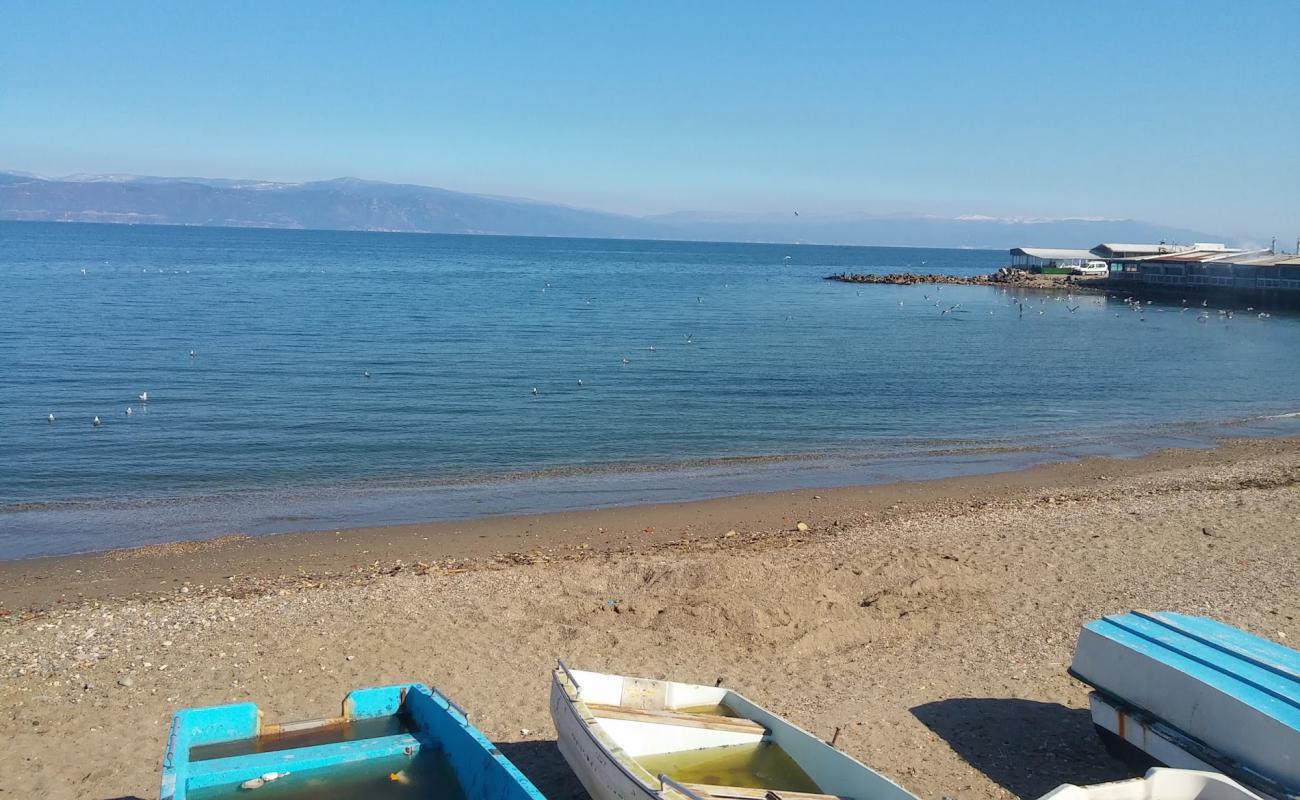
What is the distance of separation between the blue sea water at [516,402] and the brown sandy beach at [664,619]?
2.96 m

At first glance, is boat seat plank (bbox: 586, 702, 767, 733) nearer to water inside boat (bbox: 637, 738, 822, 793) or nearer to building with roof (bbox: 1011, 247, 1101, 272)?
water inside boat (bbox: 637, 738, 822, 793)

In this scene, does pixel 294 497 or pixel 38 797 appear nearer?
pixel 38 797

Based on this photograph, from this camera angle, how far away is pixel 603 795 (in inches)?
285

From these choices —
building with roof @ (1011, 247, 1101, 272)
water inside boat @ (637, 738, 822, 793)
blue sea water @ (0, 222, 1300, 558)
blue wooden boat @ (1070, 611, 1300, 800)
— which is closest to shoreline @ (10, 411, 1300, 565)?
blue sea water @ (0, 222, 1300, 558)

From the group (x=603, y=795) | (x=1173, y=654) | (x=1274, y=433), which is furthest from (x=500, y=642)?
(x=1274, y=433)

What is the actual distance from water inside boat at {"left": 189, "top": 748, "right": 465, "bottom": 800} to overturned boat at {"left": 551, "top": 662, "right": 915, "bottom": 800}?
100cm

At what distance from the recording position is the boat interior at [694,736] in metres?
7.63

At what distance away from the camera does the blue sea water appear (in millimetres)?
20469

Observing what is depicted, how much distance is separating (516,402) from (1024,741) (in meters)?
23.0

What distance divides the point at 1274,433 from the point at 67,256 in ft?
395

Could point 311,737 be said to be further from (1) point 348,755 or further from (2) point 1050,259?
(2) point 1050,259

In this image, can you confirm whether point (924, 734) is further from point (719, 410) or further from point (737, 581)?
point (719, 410)

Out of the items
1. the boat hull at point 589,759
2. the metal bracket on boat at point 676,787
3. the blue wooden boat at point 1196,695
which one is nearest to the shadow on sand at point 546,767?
the boat hull at point 589,759

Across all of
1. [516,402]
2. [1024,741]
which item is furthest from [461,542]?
A: [516,402]
